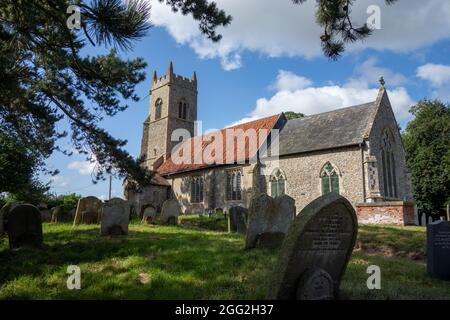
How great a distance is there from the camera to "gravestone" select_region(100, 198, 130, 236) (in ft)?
33.7

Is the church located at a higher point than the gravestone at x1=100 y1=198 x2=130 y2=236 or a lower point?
higher

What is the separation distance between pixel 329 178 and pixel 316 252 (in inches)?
680

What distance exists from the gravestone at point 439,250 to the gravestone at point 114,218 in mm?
7810

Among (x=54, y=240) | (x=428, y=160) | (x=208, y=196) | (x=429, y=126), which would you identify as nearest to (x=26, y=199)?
(x=208, y=196)

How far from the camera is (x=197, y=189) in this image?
27.8 metres

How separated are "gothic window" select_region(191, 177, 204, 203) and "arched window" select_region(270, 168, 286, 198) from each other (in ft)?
20.7

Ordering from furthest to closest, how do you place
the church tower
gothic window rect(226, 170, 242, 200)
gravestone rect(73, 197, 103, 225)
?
the church tower < gothic window rect(226, 170, 242, 200) < gravestone rect(73, 197, 103, 225)

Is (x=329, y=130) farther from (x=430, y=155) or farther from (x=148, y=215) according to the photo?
(x=430, y=155)

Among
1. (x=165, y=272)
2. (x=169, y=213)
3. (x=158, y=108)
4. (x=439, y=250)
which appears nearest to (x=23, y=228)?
(x=165, y=272)

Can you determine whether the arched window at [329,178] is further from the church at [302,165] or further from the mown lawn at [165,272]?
the mown lawn at [165,272]

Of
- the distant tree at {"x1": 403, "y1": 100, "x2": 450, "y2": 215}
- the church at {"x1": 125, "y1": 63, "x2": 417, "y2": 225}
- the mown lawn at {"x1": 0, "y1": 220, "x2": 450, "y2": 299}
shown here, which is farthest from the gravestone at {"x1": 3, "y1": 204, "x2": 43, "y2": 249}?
the distant tree at {"x1": 403, "y1": 100, "x2": 450, "y2": 215}

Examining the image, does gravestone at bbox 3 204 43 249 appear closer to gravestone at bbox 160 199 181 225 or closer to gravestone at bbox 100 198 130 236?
gravestone at bbox 100 198 130 236

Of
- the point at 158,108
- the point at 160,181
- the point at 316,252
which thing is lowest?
the point at 316,252
